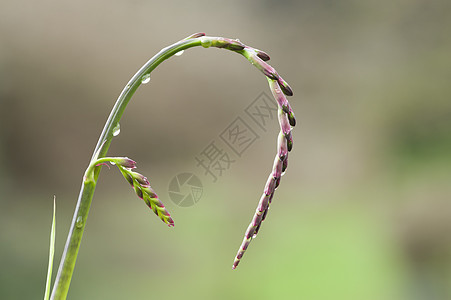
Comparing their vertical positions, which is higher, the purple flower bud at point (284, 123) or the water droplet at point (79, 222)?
the water droplet at point (79, 222)

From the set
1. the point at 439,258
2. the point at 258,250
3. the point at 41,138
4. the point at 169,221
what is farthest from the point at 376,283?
the point at 169,221

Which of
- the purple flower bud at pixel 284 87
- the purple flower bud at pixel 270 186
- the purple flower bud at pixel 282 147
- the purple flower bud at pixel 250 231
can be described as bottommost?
the purple flower bud at pixel 250 231

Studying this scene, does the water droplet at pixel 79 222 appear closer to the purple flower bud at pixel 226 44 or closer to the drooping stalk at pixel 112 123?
the drooping stalk at pixel 112 123

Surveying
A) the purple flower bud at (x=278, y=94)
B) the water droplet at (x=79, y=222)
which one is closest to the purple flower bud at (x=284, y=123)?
the purple flower bud at (x=278, y=94)

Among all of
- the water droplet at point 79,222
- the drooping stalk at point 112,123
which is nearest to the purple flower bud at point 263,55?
the drooping stalk at point 112,123

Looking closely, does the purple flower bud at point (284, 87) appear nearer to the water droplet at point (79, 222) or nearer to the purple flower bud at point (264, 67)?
the purple flower bud at point (264, 67)

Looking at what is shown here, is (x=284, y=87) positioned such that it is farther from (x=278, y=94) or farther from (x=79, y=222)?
(x=79, y=222)

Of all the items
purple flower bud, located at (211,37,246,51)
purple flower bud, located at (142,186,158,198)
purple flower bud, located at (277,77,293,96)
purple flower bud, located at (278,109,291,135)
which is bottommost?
purple flower bud, located at (278,109,291,135)

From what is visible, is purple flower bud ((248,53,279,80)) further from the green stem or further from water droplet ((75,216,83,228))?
water droplet ((75,216,83,228))

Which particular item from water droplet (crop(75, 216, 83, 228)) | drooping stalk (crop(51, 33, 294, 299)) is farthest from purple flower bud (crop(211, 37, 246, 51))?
water droplet (crop(75, 216, 83, 228))

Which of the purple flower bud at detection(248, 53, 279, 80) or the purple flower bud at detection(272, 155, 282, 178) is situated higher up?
the purple flower bud at detection(248, 53, 279, 80)

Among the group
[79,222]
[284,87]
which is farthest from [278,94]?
[79,222]
